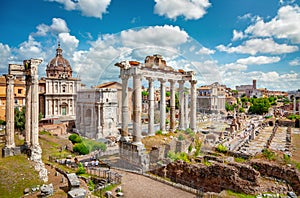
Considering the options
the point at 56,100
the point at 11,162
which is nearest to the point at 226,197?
the point at 11,162

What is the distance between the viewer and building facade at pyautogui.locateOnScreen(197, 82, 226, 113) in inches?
646

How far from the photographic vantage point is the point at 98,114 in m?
26.6

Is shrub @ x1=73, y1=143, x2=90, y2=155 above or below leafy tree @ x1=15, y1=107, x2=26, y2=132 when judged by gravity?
below

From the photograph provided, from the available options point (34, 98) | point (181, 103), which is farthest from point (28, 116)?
point (181, 103)

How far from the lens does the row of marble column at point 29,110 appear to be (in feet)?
53.8

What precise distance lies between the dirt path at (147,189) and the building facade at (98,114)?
28.8 feet

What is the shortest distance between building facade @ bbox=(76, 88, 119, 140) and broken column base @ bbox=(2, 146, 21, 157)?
19.1 feet

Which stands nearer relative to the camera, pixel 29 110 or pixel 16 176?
pixel 16 176

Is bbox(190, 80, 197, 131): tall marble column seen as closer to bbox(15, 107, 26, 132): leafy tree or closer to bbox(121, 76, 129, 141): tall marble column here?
bbox(121, 76, 129, 141): tall marble column

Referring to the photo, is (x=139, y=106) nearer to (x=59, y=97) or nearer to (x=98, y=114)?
(x=98, y=114)

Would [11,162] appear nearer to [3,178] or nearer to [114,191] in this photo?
[3,178]

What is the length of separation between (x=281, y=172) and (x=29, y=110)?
67.1 feet

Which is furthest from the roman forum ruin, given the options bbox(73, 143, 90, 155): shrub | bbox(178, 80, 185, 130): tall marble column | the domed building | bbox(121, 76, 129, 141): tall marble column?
the domed building

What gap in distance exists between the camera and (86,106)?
68.5 ft
